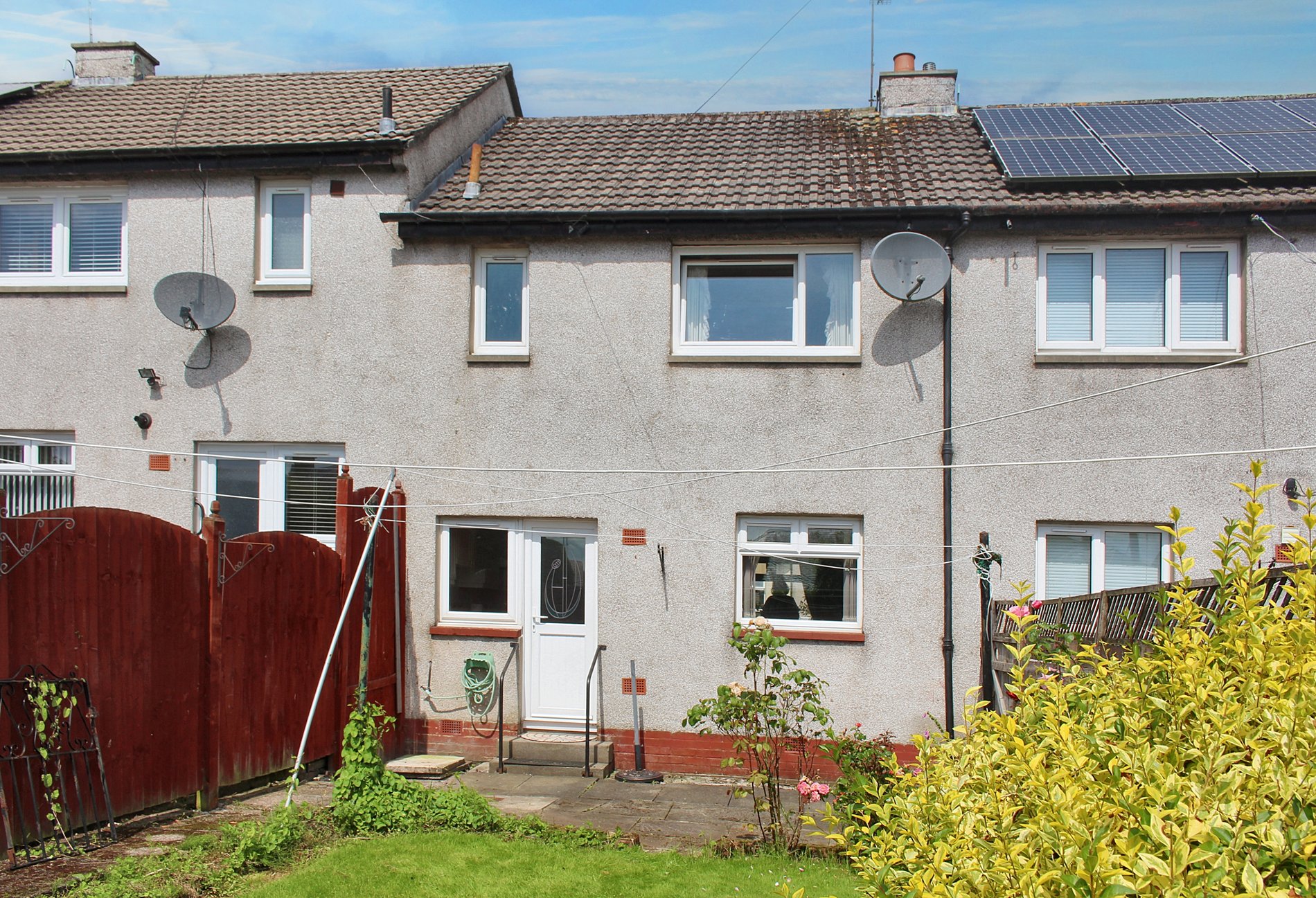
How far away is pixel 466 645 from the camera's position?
34.1ft

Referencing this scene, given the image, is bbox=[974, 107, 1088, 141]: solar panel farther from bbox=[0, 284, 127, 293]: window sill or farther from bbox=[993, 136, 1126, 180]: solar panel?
bbox=[0, 284, 127, 293]: window sill

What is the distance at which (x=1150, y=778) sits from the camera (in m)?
2.11

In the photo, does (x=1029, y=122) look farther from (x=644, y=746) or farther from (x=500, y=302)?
(x=644, y=746)

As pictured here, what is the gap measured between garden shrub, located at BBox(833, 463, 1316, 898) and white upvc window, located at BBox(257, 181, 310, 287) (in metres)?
9.63

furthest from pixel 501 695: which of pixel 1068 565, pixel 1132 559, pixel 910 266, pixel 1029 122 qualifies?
pixel 1029 122

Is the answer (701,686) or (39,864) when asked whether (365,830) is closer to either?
(39,864)

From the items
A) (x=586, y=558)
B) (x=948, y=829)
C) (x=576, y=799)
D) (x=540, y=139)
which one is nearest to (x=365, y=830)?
(x=576, y=799)

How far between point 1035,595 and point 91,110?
41.0 ft

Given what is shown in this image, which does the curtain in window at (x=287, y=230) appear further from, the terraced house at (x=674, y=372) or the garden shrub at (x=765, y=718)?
the garden shrub at (x=765, y=718)

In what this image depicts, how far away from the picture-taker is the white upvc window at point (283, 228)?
10.8 m

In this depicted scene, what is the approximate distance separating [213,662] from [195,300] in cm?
424

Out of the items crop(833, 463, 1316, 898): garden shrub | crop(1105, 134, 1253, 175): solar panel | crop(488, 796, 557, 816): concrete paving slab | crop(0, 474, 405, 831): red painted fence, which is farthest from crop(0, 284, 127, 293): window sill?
crop(1105, 134, 1253, 175): solar panel

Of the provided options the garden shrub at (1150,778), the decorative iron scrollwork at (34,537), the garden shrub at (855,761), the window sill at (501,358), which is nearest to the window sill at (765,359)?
the window sill at (501,358)

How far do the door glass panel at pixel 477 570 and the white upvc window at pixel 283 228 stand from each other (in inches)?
135
